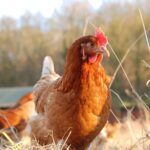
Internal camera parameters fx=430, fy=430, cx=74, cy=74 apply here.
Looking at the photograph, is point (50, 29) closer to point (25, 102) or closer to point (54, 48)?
point (54, 48)

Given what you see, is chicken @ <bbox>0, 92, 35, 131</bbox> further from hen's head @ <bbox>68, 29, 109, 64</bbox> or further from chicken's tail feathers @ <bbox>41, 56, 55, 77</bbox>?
hen's head @ <bbox>68, 29, 109, 64</bbox>

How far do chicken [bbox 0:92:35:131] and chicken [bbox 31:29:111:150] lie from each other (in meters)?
2.87

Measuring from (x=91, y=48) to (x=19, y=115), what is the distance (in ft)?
13.6

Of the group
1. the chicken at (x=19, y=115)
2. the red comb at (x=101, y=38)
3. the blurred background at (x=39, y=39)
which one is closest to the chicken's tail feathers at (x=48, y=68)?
the chicken at (x=19, y=115)

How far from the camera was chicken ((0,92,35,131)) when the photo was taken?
281 inches

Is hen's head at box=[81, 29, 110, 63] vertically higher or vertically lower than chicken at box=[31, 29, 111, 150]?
higher

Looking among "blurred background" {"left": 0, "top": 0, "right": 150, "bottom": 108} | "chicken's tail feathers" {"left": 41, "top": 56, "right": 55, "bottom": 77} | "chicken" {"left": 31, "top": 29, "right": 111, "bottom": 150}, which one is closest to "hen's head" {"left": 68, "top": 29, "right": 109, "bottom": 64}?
"chicken" {"left": 31, "top": 29, "right": 111, "bottom": 150}

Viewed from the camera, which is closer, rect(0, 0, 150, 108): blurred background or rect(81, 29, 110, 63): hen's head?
rect(81, 29, 110, 63): hen's head

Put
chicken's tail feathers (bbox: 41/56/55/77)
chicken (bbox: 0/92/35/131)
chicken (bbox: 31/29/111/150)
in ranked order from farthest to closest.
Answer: chicken (bbox: 0/92/35/131), chicken's tail feathers (bbox: 41/56/55/77), chicken (bbox: 31/29/111/150)

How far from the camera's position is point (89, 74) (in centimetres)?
391

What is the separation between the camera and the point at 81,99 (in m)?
3.85

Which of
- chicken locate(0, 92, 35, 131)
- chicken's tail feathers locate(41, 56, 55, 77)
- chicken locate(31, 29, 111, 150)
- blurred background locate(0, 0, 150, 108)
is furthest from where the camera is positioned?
blurred background locate(0, 0, 150, 108)

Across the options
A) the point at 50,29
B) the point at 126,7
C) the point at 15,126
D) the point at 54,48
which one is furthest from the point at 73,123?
the point at 50,29

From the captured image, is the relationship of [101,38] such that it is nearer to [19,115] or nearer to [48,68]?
[48,68]
